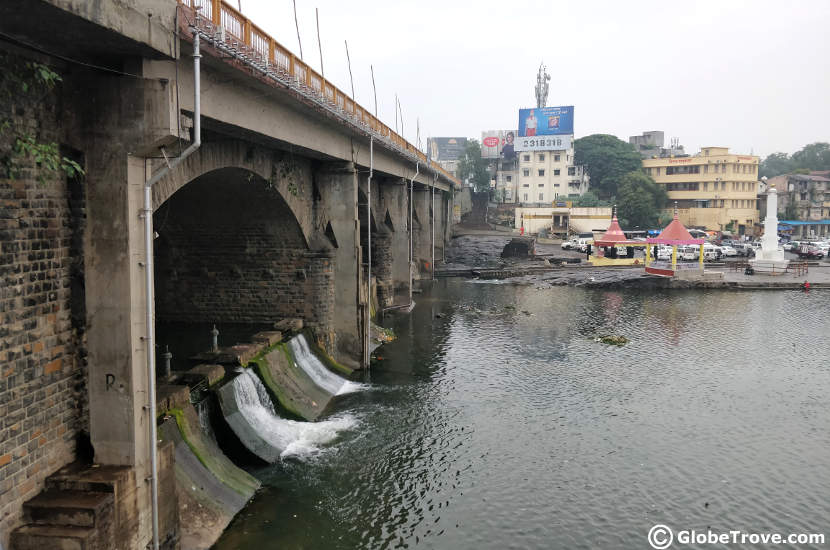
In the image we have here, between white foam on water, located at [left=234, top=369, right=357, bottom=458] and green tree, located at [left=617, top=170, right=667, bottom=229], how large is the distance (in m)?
75.5

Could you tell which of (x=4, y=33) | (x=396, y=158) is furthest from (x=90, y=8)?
(x=396, y=158)

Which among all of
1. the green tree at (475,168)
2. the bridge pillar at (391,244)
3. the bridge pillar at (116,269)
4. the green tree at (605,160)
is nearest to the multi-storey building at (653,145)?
the green tree at (605,160)

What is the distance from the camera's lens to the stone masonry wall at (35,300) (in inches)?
323

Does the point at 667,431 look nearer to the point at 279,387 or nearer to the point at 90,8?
the point at 279,387

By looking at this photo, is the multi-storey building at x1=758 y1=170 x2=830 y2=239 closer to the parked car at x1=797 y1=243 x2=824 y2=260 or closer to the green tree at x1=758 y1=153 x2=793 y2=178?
the parked car at x1=797 y1=243 x2=824 y2=260

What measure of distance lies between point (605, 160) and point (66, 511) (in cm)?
9735

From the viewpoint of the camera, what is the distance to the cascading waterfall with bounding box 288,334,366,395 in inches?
822

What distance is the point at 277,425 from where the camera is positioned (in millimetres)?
16734

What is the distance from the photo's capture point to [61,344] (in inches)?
363

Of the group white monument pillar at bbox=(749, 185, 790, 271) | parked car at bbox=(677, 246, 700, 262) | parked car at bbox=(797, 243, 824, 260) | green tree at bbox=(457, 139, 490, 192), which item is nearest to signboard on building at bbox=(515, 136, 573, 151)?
green tree at bbox=(457, 139, 490, 192)

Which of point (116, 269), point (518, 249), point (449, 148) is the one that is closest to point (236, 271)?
point (116, 269)

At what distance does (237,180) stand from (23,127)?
10591 mm

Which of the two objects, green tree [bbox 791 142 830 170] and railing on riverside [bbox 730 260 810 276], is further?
green tree [bbox 791 142 830 170]

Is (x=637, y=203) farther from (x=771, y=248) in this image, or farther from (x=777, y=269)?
(x=777, y=269)
